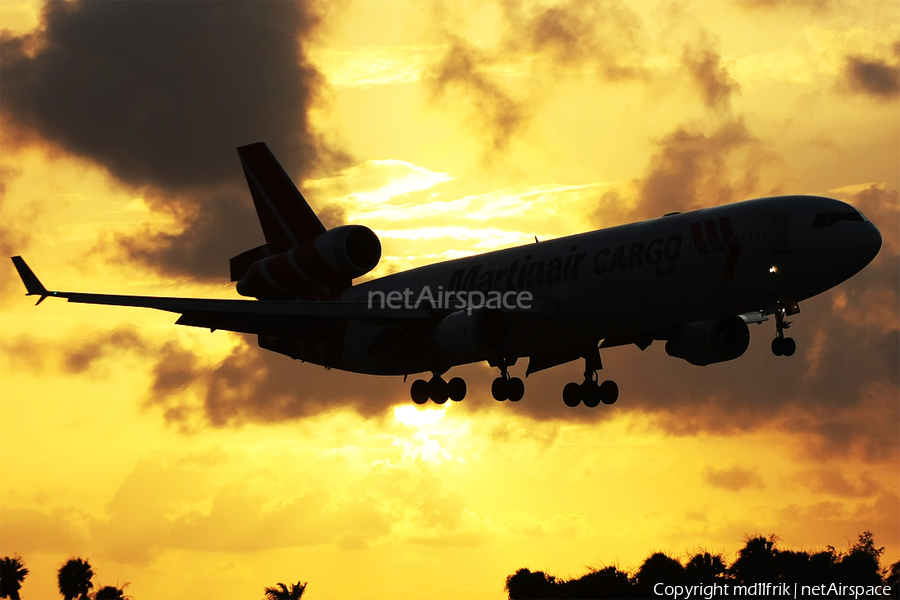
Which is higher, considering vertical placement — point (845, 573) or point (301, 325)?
point (845, 573)

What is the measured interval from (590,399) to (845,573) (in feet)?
342

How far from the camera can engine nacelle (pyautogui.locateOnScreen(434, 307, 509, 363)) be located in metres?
44.7

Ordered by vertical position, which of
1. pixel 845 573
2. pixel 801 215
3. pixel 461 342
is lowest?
pixel 461 342

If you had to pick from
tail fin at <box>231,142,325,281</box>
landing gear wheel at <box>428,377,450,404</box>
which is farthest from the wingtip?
landing gear wheel at <box>428,377,450,404</box>

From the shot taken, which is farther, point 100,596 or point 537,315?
point 100,596

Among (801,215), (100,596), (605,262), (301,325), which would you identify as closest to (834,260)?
(801,215)

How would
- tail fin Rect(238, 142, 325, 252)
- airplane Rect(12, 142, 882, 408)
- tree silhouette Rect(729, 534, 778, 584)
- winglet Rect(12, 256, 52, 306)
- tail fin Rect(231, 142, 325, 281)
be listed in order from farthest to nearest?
tree silhouette Rect(729, 534, 778, 584), tail fin Rect(238, 142, 325, 252), tail fin Rect(231, 142, 325, 281), winglet Rect(12, 256, 52, 306), airplane Rect(12, 142, 882, 408)

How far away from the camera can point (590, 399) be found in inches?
2128

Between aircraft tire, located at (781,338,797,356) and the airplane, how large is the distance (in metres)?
0.05

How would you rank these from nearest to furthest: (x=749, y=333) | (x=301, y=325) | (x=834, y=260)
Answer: (x=834, y=260) < (x=749, y=333) < (x=301, y=325)

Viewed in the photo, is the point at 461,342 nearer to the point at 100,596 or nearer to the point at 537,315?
the point at 537,315

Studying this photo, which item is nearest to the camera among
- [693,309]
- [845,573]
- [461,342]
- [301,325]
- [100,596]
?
[693,309]

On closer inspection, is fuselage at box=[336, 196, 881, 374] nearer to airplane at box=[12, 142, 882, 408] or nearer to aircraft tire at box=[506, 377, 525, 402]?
airplane at box=[12, 142, 882, 408]

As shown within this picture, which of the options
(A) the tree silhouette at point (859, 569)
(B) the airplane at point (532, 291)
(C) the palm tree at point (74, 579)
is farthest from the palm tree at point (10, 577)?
(A) the tree silhouette at point (859, 569)
